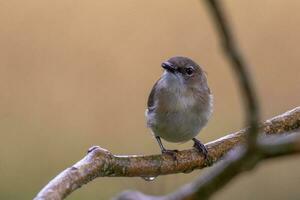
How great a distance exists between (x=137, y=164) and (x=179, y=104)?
79 cm

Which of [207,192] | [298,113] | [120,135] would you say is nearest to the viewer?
[207,192]

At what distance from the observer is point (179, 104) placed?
261cm

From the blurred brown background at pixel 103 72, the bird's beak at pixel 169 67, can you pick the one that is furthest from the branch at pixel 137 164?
the blurred brown background at pixel 103 72

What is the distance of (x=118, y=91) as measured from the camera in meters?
4.57

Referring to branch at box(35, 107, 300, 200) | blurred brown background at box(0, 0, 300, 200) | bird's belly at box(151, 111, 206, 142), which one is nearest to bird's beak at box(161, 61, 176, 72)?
bird's belly at box(151, 111, 206, 142)

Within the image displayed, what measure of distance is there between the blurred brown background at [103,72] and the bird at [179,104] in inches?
67.5

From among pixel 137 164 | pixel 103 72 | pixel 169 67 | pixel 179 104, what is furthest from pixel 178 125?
pixel 103 72

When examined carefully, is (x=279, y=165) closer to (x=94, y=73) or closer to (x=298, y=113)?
(x=94, y=73)

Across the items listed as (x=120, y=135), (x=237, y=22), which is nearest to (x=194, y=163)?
(x=120, y=135)

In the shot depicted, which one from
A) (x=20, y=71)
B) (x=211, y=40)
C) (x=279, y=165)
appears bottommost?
(x=279, y=165)

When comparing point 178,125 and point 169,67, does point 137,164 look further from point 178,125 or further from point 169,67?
point 169,67

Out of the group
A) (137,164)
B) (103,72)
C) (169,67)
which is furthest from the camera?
(103,72)

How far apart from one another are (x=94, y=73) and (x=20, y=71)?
50cm

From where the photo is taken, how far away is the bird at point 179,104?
8.36 ft
